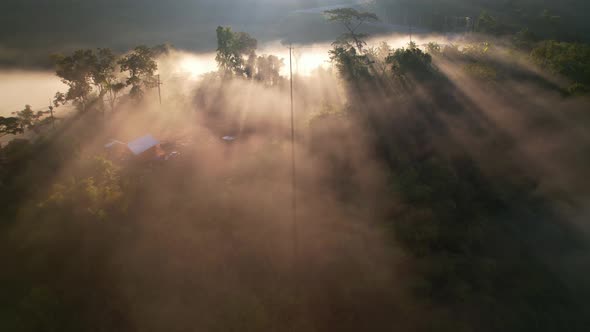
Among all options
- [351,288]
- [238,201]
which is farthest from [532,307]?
[238,201]

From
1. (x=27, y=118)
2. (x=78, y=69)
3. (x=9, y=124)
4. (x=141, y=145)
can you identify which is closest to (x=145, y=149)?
(x=141, y=145)

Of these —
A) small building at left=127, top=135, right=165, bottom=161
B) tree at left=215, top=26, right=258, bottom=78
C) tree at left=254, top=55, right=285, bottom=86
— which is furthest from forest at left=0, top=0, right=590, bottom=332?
tree at left=215, top=26, right=258, bottom=78

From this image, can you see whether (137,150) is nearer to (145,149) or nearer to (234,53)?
(145,149)

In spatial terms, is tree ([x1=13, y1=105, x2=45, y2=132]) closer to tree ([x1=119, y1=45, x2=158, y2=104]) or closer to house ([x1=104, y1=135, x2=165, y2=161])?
tree ([x1=119, y1=45, x2=158, y2=104])

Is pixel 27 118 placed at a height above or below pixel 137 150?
above

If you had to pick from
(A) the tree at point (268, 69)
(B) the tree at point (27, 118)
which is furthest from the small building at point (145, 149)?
(A) the tree at point (268, 69)

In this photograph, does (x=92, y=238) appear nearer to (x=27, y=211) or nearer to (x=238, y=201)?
(x=27, y=211)
